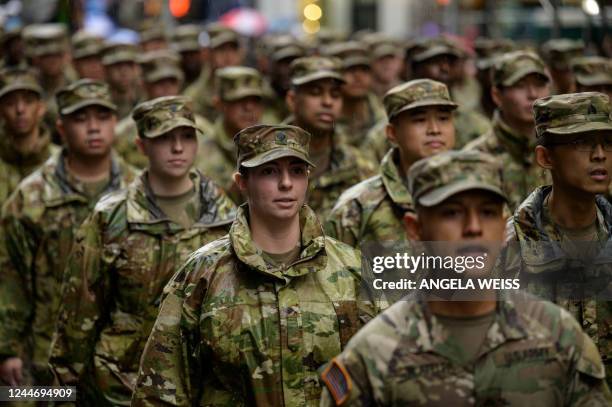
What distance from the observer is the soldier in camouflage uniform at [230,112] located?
14641mm

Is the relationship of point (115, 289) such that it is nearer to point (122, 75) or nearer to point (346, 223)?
point (346, 223)

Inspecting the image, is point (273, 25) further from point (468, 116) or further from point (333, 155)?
point (333, 155)

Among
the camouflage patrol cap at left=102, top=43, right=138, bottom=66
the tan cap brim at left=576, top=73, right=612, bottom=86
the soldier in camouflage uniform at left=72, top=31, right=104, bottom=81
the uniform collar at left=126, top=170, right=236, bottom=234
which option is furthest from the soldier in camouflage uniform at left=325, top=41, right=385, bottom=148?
the uniform collar at left=126, top=170, right=236, bottom=234

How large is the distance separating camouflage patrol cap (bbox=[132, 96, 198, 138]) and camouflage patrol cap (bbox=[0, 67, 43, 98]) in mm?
4177

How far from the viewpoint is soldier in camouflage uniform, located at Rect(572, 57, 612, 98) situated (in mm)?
12461

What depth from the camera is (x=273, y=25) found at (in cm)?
4525

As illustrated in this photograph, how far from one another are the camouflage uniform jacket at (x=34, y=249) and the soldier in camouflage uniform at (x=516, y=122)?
10.5 ft

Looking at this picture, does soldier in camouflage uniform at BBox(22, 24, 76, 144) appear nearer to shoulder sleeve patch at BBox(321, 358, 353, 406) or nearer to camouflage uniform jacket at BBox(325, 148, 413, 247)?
camouflage uniform jacket at BBox(325, 148, 413, 247)

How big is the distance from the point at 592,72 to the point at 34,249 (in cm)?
501

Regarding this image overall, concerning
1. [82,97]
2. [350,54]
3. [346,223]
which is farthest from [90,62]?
[346,223]

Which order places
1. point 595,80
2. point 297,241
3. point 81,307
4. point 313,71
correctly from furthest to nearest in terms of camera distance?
point 313,71
point 595,80
point 81,307
point 297,241

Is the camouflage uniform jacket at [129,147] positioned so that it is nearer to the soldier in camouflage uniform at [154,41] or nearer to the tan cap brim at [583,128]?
the tan cap brim at [583,128]

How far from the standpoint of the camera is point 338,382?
5672 mm

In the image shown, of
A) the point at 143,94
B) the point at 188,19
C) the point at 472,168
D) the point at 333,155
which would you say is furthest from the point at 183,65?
the point at 188,19
